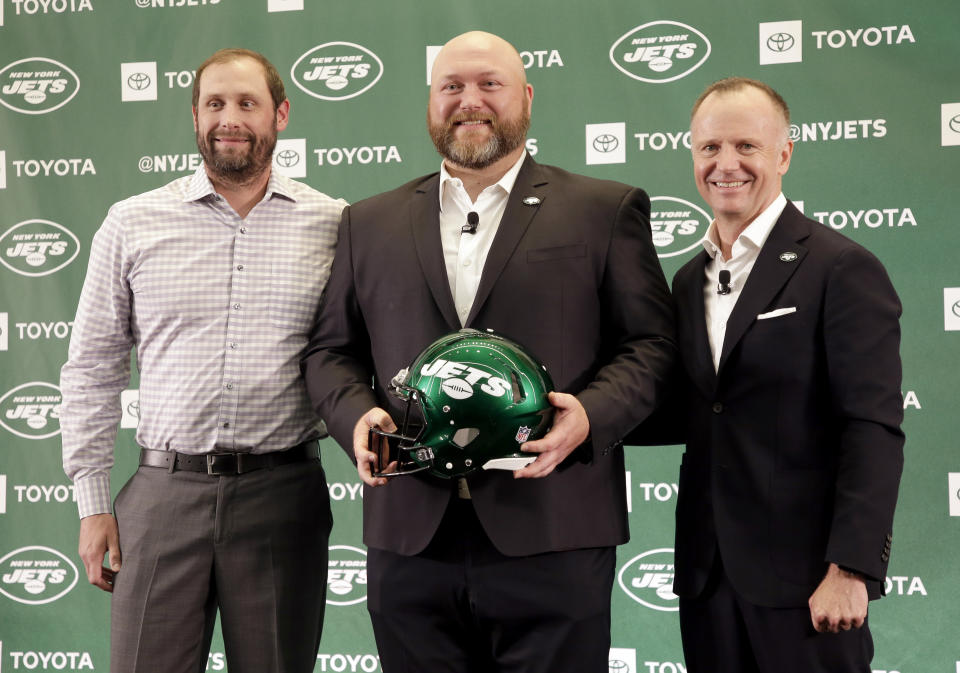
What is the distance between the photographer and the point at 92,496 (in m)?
3.07

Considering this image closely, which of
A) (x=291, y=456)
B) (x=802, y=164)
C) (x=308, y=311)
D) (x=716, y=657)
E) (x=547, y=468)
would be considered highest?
(x=802, y=164)

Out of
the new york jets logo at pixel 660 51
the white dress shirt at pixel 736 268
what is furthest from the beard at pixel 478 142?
the new york jets logo at pixel 660 51

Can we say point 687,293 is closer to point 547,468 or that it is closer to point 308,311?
point 547,468

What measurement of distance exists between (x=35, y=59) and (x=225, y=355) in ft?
10.8

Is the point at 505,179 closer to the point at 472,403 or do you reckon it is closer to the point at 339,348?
the point at 339,348

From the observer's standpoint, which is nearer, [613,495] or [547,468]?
[547,468]

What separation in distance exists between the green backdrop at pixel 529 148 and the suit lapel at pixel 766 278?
2276 mm

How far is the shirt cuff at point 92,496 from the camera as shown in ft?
10.0

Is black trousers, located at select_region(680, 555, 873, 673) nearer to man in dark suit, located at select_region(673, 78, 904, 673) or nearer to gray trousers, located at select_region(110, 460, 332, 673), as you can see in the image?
man in dark suit, located at select_region(673, 78, 904, 673)

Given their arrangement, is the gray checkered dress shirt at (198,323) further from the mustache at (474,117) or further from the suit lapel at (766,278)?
the suit lapel at (766,278)

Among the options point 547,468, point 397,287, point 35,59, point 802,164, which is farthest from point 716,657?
point 35,59

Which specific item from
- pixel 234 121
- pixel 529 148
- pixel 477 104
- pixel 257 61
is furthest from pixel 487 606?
pixel 529 148

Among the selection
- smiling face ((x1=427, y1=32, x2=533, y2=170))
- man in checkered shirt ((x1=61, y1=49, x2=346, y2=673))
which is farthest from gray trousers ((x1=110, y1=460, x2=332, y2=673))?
smiling face ((x1=427, y1=32, x2=533, y2=170))

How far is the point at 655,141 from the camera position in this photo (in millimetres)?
4812
